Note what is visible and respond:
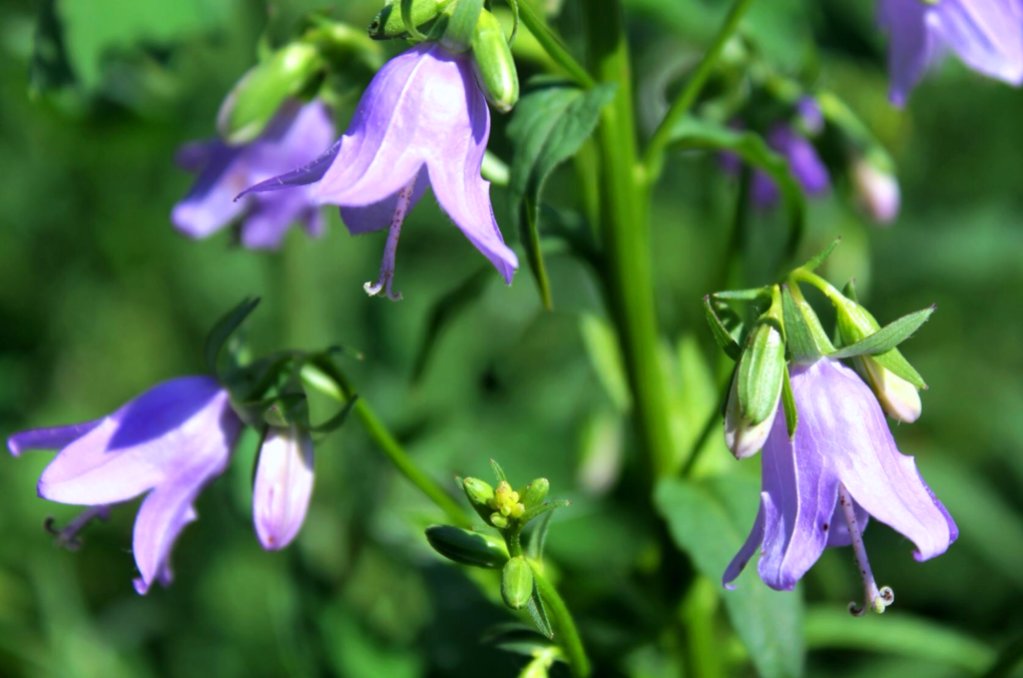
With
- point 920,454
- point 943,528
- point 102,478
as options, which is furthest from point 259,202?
point 920,454

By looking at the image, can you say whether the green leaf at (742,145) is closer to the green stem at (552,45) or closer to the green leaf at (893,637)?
the green stem at (552,45)

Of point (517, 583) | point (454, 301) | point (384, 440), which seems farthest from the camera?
point (454, 301)

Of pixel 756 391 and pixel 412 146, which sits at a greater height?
pixel 412 146

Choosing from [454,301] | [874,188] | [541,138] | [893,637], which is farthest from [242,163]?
[893,637]

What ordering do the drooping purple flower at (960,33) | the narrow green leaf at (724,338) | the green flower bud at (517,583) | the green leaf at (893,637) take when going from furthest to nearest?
the green leaf at (893,637)
the drooping purple flower at (960,33)
the narrow green leaf at (724,338)
the green flower bud at (517,583)

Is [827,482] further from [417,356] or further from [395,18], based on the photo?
[417,356]

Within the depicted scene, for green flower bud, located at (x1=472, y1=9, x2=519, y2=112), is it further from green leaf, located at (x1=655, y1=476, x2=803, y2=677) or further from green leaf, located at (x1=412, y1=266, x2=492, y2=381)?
green leaf, located at (x1=655, y1=476, x2=803, y2=677)

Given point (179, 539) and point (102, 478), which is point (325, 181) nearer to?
point (102, 478)

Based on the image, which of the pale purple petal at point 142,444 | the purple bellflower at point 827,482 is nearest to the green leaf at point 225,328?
the pale purple petal at point 142,444
